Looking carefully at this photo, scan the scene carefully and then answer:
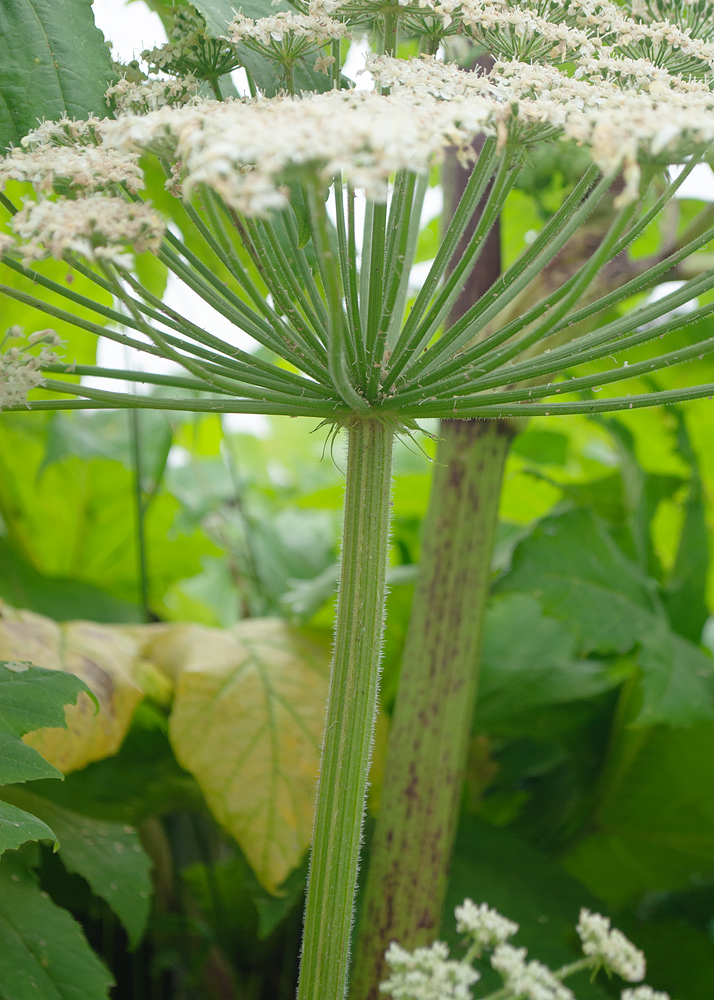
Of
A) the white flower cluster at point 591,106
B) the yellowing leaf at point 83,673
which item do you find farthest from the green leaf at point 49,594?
the white flower cluster at point 591,106

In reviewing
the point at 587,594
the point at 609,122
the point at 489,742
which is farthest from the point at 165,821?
the point at 609,122

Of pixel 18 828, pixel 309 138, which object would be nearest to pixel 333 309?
pixel 309 138

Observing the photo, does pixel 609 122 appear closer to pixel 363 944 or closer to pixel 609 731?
pixel 363 944

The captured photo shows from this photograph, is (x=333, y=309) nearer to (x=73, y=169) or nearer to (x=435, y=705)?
(x=73, y=169)

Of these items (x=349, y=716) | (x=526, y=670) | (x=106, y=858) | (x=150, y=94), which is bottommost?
(x=106, y=858)

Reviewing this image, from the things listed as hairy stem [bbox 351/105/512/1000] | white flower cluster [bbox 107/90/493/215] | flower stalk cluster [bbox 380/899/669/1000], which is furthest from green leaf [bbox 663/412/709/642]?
white flower cluster [bbox 107/90/493/215]

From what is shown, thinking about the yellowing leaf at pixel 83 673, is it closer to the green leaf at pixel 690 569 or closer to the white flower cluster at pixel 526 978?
the white flower cluster at pixel 526 978

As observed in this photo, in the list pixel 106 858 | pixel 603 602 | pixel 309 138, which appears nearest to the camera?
pixel 309 138
